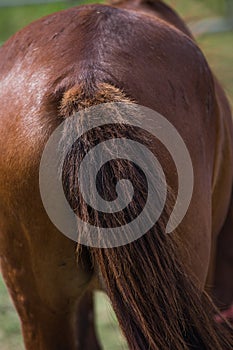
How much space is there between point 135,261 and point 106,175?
210 millimetres

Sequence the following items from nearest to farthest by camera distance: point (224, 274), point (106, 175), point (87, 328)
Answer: point (106, 175)
point (87, 328)
point (224, 274)

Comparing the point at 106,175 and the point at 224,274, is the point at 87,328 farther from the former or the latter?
the point at 106,175

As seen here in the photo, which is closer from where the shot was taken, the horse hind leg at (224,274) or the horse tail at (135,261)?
the horse tail at (135,261)

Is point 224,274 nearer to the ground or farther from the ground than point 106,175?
nearer to the ground

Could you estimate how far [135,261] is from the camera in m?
1.70

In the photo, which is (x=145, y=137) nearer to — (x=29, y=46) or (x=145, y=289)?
(x=145, y=289)

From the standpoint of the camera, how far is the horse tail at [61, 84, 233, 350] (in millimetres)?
1688

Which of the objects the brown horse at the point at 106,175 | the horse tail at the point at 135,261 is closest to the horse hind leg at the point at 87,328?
the brown horse at the point at 106,175

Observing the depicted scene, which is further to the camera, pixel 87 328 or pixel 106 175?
pixel 87 328

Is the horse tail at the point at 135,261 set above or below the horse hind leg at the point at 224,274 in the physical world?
above

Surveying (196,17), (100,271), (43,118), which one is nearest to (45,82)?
(43,118)

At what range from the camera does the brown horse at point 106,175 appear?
1708mm

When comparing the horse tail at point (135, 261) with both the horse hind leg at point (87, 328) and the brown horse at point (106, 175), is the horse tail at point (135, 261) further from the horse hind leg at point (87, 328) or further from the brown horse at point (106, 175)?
the horse hind leg at point (87, 328)

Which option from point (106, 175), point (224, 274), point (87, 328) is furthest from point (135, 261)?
point (224, 274)
